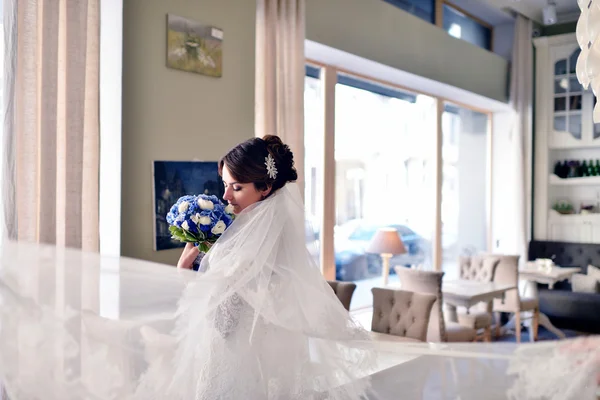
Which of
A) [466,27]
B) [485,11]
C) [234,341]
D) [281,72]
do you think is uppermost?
[485,11]

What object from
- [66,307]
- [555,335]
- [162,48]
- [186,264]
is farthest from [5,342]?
[555,335]

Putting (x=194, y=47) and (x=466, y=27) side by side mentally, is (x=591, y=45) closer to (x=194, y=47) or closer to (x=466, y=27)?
(x=194, y=47)

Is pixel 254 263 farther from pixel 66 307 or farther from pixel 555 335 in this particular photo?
pixel 555 335

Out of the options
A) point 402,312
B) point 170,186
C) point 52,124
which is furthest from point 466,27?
point 52,124

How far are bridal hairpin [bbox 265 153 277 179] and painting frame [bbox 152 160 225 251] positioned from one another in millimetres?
1517

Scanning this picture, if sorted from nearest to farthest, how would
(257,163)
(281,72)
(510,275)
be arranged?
(257,163) → (281,72) → (510,275)

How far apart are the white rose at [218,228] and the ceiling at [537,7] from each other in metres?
6.01

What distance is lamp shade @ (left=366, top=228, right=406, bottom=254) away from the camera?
17.5 feet

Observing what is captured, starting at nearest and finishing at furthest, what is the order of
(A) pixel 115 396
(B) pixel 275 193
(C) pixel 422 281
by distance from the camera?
(B) pixel 275 193 < (A) pixel 115 396 < (C) pixel 422 281

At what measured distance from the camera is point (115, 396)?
2.17 m

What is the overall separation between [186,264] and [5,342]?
834 millimetres

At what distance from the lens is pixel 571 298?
656 cm

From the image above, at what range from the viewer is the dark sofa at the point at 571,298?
6445 millimetres

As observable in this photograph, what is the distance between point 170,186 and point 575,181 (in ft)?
20.3
